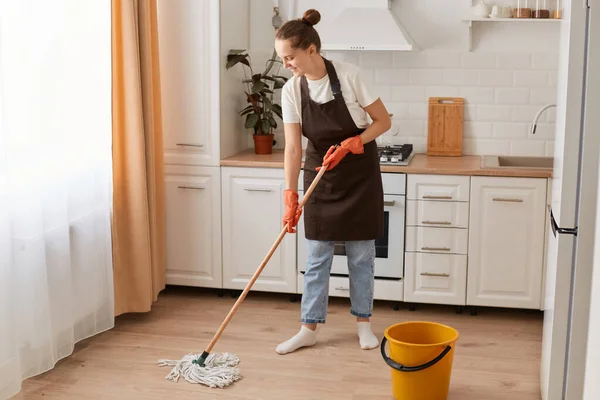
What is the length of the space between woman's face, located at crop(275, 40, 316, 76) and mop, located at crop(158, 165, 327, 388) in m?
0.42

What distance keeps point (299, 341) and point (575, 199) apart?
1526mm

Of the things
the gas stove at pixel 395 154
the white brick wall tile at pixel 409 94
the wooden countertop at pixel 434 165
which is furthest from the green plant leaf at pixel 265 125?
the white brick wall tile at pixel 409 94

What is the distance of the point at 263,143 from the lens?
4.54 m

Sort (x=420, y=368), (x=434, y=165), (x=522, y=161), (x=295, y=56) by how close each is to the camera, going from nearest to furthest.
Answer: (x=420, y=368), (x=295, y=56), (x=434, y=165), (x=522, y=161)

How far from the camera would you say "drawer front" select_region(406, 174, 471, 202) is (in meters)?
4.05

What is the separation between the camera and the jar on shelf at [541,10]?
14.0ft

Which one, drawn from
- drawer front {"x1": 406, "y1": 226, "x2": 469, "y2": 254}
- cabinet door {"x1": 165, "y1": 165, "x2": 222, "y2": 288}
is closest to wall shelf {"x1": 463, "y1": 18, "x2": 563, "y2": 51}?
drawer front {"x1": 406, "y1": 226, "x2": 469, "y2": 254}

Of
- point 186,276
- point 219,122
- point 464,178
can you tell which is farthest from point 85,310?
point 464,178

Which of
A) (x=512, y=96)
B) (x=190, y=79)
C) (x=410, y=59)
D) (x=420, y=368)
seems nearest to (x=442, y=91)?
(x=410, y=59)

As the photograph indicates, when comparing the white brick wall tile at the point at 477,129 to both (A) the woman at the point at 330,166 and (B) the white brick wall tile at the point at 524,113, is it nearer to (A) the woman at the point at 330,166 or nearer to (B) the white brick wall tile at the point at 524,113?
(B) the white brick wall tile at the point at 524,113

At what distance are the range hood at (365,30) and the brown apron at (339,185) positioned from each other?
2.62 ft

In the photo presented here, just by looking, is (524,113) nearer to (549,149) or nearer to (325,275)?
(549,149)

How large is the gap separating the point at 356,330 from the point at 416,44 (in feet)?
5.39

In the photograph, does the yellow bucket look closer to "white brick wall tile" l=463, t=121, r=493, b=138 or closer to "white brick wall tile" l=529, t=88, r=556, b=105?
"white brick wall tile" l=463, t=121, r=493, b=138
